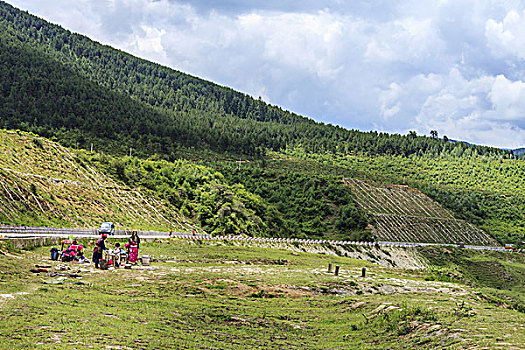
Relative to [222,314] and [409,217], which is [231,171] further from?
[222,314]

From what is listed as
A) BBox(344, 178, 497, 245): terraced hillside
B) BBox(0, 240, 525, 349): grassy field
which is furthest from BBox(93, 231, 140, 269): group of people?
BBox(344, 178, 497, 245): terraced hillside

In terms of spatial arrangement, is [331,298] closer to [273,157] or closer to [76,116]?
[76,116]

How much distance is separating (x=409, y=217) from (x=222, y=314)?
106 m

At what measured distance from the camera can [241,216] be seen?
274 feet

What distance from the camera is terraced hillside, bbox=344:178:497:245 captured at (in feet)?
367

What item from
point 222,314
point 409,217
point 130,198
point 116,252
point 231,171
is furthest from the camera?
point 231,171

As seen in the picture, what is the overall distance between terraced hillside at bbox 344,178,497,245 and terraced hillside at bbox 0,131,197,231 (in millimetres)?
51330

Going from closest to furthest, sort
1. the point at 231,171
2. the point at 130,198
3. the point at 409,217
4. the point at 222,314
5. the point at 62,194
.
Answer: the point at 222,314 → the point at 62,194 → the point at 130,198 → the point at 409,217 → the point at 231,171

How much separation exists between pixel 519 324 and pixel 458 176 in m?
176

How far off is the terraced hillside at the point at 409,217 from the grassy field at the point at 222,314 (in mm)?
79477

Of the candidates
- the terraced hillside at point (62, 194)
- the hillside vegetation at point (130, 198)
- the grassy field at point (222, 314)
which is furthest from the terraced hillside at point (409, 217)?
the grassy field at point (222, 314)

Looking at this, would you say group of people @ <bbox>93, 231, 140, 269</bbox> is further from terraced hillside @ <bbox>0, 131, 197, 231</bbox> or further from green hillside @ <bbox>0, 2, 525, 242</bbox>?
green hillside @ <bbox>0, 2, 525, 242</bbox>

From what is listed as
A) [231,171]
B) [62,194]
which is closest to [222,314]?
[62,194]

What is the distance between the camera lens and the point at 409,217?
121 m
